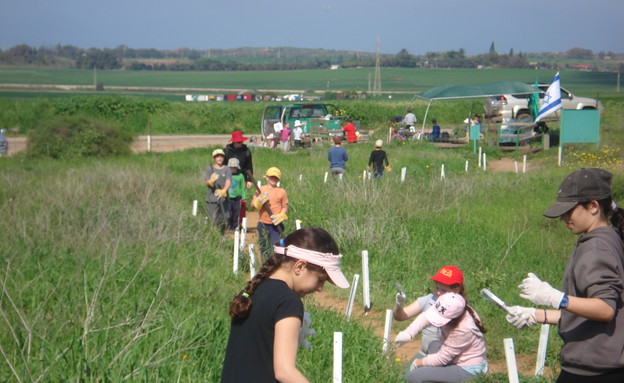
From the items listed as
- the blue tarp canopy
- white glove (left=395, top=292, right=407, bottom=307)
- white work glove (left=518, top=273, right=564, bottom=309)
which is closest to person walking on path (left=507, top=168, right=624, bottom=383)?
white work glove (left=518, top=273, right=564, bottom=309)

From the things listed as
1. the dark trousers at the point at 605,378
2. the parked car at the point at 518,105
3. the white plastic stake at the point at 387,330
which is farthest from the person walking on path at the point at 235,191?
the parked car at the point at 518,105

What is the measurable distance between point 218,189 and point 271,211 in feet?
8.10

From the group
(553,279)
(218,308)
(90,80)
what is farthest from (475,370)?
(90,80)

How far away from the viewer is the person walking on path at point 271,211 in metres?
10.1

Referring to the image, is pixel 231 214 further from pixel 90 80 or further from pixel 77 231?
pixel 90 80

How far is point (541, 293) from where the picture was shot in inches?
150

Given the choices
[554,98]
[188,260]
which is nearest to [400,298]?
[188,260]

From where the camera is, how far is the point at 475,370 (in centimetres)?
577

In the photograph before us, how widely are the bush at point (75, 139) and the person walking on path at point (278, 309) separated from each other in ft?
71.6

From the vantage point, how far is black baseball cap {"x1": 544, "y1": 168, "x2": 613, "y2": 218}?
12.9ft

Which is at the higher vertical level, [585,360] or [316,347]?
[585,360]

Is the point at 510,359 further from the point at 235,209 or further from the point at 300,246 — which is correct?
the point at 235,209

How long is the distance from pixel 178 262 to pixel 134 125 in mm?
36067

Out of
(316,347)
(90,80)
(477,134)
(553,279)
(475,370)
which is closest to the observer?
(475,370)
